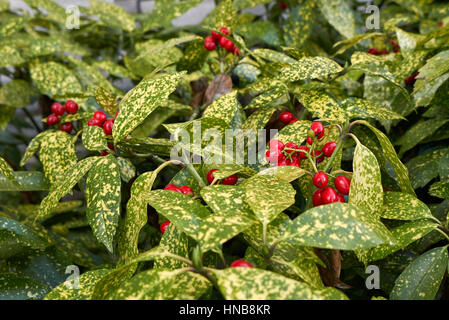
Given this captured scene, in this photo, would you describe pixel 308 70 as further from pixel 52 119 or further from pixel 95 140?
pixel 52 119

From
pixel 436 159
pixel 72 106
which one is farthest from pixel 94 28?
pixel 436 159

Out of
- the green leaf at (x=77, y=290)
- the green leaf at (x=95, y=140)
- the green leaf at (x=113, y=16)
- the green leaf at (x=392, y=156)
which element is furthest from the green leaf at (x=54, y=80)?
the green leaf at (x=392, y=156)

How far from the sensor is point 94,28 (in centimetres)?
151

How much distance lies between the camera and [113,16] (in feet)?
4.58

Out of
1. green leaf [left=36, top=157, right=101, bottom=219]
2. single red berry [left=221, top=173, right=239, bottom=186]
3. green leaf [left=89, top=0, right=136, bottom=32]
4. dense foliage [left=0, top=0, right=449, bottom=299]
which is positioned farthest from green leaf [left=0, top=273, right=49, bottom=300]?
green leaf [left=89, top=0, right=136, bottom=32]

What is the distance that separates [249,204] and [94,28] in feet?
4.06

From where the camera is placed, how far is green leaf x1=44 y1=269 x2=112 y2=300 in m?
0.51

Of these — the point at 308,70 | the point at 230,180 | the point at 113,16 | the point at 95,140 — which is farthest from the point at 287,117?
the point at 113,16

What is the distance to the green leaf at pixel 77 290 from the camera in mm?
513

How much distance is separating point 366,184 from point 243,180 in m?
0.19

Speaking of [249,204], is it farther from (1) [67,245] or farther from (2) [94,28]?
(2) [94,28]

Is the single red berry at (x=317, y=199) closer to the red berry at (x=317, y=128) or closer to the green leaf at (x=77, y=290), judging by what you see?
the red berry at (x=317, y=128)

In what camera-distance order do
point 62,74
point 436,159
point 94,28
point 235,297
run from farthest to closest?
point 94,28 < point 62,74 < point 436,159 < point 235,297

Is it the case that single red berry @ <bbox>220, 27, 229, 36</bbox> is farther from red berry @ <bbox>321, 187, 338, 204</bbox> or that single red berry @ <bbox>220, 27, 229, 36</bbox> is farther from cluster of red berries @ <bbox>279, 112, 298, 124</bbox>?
red berry @ <bbox>321, 187, 338, 204</bbox>
